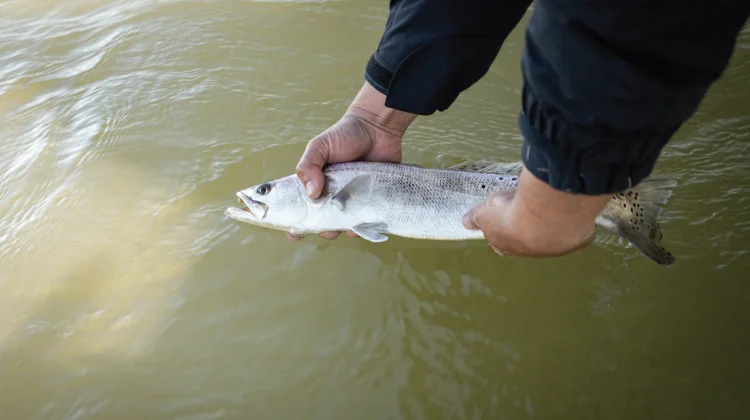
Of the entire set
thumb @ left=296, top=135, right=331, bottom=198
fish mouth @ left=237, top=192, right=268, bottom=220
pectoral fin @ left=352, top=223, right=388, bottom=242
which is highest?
thumb @ left=296, top=135, right=331, bottom=198

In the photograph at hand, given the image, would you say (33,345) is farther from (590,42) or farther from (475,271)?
(590,42)

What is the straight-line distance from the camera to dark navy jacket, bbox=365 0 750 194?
1053mm

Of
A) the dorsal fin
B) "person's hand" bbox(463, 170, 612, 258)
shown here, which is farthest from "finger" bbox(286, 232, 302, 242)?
"person's hand" bbox(463, 170, 612, 258)

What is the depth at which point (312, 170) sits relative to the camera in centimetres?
296

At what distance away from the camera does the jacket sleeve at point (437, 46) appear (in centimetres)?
223

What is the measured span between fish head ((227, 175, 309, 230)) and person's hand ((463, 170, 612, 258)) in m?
1.39

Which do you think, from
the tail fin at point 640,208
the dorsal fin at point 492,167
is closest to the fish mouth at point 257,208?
the dorsal fin at point 492,167

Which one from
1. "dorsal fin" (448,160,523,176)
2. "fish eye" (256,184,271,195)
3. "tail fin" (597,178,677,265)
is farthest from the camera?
"fish eye" (256,184,271,195)

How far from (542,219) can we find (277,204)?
188 centimetres

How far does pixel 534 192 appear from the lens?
60.6 inches

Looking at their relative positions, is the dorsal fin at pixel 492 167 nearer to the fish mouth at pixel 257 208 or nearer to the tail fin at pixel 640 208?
the tail fin at pixel 640 208

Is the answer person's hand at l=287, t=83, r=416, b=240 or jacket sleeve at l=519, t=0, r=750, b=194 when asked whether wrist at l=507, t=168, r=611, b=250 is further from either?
person's hand at l=287, t=83, r=416, b=240

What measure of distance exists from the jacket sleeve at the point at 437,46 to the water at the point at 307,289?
1319 mm

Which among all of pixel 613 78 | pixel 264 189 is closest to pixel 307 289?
pixel 264 189
